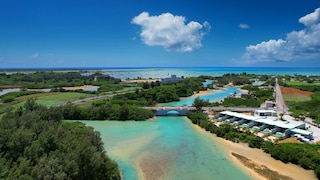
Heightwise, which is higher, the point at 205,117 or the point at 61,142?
the point at 61,142

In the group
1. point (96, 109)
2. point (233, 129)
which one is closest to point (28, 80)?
point (96, 109)

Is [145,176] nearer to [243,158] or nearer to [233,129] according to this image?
[243,158]

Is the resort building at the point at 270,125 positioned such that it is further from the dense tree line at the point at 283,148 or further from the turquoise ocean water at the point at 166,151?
the turquoise ocean water at the point at 166,151

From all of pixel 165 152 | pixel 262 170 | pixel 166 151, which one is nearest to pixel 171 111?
pixel 166 151

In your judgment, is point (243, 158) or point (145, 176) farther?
point (243, 158)

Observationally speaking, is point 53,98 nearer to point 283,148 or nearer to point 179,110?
point 179,110

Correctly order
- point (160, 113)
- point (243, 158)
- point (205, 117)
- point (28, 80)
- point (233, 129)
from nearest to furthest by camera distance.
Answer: point (243, 158) → point (233, 129) → point (205, 117) → point (160, 113) → point (28, 80)

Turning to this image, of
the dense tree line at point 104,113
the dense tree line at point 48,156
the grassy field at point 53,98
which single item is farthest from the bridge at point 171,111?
the dense tree line at point 48,156
